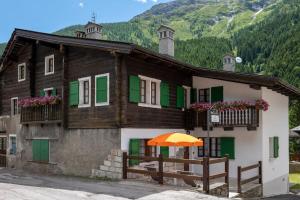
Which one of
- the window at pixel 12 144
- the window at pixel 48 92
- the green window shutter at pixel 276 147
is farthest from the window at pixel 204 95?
the window at pixel 12 144

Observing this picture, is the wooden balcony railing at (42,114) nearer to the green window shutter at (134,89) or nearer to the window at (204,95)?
the green window shutter at (134,89)

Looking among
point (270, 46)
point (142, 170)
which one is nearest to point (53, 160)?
point (142, 170)

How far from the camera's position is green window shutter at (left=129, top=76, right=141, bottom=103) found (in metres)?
17.0

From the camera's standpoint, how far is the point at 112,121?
1683cm

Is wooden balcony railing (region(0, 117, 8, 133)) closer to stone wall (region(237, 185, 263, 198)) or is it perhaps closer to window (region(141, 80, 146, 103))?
window (region(141, 80, 146, 103))

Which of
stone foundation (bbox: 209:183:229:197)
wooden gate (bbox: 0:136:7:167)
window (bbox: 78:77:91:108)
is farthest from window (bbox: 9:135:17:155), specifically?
stone foundation (bbox: 209:183:229:197)

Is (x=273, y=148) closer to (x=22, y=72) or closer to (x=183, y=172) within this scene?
(x=183, y=172)

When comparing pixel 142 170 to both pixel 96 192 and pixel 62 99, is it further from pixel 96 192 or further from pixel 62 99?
pixel 62 99

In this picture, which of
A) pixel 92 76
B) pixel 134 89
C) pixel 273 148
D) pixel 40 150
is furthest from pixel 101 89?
pixel 273 148

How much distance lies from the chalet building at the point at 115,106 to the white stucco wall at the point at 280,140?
52 millimetres

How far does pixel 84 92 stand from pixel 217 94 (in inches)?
273

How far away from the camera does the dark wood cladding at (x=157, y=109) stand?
17.2 metres

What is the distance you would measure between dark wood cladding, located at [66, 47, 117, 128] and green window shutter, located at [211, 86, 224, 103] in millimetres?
6264

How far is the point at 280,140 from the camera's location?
74.0ft
